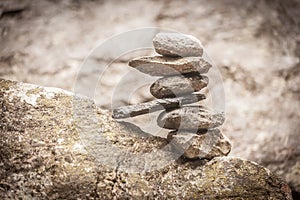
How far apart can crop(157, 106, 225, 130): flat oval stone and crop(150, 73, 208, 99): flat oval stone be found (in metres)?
0.16

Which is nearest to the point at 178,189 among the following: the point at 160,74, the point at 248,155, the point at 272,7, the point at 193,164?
the point at 193,164

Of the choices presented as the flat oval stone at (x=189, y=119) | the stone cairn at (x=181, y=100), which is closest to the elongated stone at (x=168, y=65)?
the stone cairn at (x=181, y=100)

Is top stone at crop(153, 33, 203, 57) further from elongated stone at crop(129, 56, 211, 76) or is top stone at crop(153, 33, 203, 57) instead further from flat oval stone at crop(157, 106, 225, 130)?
flat oval stone at crop(157, 106, 225, 130)

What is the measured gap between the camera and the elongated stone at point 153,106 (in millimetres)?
2949

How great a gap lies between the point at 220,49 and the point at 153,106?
3494 millimetres

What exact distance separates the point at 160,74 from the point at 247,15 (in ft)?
12.9

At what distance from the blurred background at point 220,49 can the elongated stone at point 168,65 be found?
8.23 ft

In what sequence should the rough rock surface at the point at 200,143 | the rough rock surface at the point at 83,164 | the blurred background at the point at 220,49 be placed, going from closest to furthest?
the rough rock surface at the point at 83,164, the rough rock surface at the point at 200,143, the blurred background at the point at 220,49

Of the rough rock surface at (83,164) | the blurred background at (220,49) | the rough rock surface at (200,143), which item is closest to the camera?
the rough rock surface at (83,164)

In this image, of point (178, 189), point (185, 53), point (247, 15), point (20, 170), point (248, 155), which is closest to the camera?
point (20, 170)

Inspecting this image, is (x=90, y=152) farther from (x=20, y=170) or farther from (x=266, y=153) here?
(x=266, y=153)

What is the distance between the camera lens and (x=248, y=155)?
546 centimetres

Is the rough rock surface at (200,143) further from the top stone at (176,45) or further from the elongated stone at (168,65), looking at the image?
the top stone at (176,45)

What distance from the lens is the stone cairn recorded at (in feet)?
9.68
